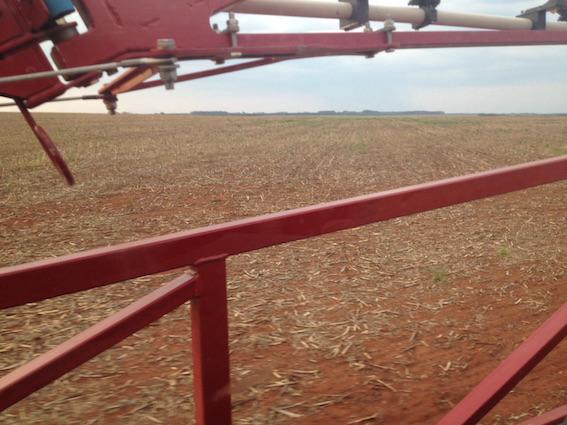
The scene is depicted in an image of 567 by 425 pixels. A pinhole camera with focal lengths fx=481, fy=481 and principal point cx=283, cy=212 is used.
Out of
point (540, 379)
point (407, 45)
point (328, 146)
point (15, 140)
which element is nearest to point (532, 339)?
point (540, 379)

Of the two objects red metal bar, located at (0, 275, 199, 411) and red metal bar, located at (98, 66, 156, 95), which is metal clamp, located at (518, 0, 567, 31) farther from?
red metal bar, located at (0, 275, 199, 411)

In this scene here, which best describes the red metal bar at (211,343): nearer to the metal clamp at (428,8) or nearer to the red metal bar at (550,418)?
the red metal bar at (550,418)

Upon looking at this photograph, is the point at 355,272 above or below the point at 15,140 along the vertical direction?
below

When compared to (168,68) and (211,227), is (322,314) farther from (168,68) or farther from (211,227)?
(211,227)

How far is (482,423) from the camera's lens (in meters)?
2.55

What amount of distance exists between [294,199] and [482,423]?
579cm

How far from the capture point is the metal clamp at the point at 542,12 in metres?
3.47

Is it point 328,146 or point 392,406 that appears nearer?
point 392,406

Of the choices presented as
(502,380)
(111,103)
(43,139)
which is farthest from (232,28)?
(502,380)

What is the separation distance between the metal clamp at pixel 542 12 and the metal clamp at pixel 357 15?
1544 millimetres

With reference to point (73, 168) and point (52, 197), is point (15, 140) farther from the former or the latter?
point (52, 197)

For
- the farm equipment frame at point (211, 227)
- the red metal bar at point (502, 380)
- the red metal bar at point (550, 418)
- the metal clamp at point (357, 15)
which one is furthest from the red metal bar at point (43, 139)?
the red metal bar at point (550, 418)

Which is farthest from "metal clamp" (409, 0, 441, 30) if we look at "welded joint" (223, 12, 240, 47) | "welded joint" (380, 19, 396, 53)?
"welded joint" (223, 12, 240, 47)

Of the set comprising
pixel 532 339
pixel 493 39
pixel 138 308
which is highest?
pixel 493 39
